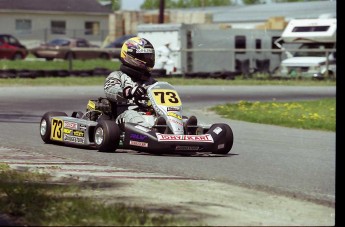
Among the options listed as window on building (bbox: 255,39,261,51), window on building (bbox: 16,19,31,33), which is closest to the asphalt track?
window on building (bbox: 255,39,261,51)

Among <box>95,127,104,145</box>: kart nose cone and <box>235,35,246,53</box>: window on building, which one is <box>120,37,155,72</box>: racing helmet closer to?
<box>95,127,104,145</box>: kart nose cone

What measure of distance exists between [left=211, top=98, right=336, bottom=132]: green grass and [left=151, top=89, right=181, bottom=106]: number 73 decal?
4617 millimetres

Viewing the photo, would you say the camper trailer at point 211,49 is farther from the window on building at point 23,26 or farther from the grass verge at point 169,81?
the window on building at point 23,26

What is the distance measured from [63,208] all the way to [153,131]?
4.25 m

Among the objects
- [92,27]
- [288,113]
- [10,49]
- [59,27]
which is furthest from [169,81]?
[92,27]

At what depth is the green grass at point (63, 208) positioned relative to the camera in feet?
19.4

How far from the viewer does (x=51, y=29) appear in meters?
55.5

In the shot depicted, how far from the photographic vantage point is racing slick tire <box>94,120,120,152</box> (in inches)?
416

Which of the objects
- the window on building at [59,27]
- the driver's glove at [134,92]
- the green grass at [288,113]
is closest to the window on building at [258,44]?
the green grass at [288,113]

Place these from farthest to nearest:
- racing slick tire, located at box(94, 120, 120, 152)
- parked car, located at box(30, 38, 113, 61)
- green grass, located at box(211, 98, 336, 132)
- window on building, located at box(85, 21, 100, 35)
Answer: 1. window on building, located at box(85, 21, 100, 35)
2. parked car, located at box(30, 38, 113, 61)
3. green grass, located at box(211, 98, 336, 132)
4. racing slick tire, located at box(94, 120, 120, 152)

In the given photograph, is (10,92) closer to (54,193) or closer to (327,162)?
(327,162)

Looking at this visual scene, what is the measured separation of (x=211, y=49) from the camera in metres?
33.6
